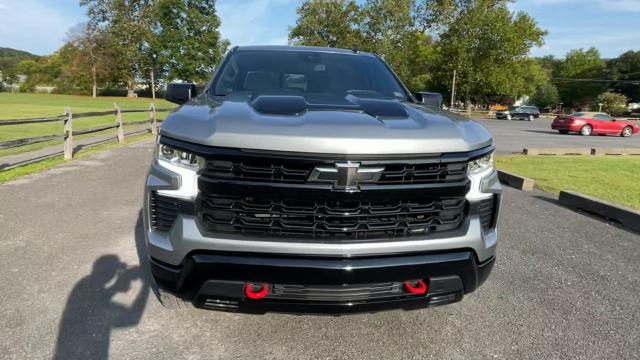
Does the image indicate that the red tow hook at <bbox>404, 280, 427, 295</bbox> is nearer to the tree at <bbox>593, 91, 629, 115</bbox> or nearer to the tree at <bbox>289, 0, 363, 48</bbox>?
the tree at <bbox>289, 0, 363, 48</bbox>

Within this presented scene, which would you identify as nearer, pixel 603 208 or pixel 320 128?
pixel 320 128

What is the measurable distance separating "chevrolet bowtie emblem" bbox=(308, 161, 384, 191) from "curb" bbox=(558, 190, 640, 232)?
4.49 meters

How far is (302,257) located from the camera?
6.85 feet

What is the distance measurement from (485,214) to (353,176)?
0.84 metres

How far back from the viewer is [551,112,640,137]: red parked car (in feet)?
80.6

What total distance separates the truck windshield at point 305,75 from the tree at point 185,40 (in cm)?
6383

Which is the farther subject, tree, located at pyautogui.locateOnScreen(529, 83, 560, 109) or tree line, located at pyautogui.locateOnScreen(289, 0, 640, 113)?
tree, located at pyautogui.locateOnScreen(529, 83, 560, 109)

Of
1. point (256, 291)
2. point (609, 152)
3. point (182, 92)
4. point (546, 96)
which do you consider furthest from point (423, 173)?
point (546, 96)

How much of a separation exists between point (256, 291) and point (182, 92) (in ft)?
6.71

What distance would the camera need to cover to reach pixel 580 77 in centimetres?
9338

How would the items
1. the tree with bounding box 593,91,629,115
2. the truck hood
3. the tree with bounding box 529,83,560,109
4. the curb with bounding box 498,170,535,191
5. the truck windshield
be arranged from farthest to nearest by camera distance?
1. the tree with bounding box 529,83,560,109
2. the tree with bounding box 593,91,629,115
3. the curb with bounding box 498,170,535,191
4. the truck windshield
5. the truck hood

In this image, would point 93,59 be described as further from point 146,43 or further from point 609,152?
point 609,152

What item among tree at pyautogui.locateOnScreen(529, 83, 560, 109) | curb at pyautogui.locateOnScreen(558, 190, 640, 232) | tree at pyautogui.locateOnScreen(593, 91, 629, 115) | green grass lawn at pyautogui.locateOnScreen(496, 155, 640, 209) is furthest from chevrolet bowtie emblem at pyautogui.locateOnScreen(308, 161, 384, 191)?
tree at pyautogui.locateOnScreen(529, 83, 560, 109)

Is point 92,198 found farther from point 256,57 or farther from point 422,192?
point 422,192
